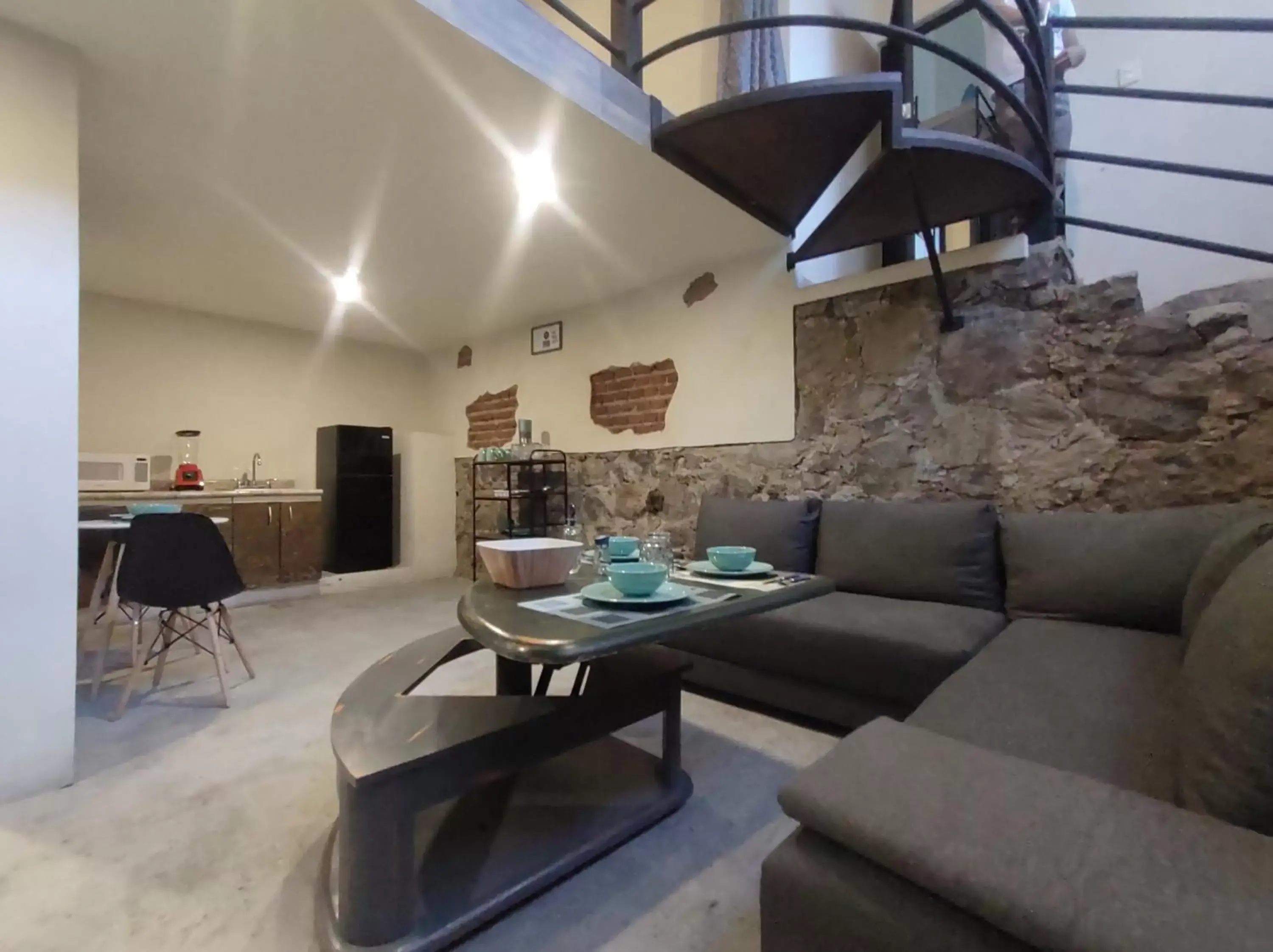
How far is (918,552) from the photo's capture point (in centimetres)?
242

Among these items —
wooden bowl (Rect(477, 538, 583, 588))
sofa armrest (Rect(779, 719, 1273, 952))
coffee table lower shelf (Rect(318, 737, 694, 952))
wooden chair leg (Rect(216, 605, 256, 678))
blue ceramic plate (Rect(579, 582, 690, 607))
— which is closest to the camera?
sofa armrest (Rect(779, 719, 1273, 952))

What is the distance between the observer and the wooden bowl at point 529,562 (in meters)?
1.61

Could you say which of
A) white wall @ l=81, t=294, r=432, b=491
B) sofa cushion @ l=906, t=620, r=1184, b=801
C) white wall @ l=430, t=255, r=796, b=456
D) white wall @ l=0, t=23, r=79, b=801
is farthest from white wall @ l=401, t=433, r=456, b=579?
sofa cushion @ l=906, t=620, r=1184, b=801

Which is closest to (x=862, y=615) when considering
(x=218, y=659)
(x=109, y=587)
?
(x=218, y=659)

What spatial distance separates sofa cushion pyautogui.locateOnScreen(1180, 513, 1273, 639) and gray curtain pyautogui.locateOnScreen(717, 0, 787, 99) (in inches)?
102

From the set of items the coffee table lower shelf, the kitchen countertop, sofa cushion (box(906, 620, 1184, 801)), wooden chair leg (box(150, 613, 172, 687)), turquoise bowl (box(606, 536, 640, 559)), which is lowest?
the coffee table lower shelf

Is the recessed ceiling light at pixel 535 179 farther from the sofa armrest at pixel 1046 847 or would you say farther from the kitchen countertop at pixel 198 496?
the kitchen countertop at pixel 198 496

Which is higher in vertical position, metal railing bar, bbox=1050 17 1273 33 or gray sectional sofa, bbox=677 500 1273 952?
metal railing bar, bbox=1050 17 1273 33

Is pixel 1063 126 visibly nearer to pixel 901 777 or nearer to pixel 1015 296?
pixel 1015 296

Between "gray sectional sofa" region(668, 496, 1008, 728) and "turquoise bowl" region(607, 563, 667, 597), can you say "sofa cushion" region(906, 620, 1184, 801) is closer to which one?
"gray sectional sofa" region(668, 496, 1008, 728)

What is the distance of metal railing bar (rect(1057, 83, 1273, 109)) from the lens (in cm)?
205

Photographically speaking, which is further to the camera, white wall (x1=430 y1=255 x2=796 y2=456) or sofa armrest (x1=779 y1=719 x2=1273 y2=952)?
white wall (x1=430 y1=255 x2=796 y2=456)

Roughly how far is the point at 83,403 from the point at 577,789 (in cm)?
462

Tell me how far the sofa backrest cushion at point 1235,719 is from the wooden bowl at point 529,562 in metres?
1.30
